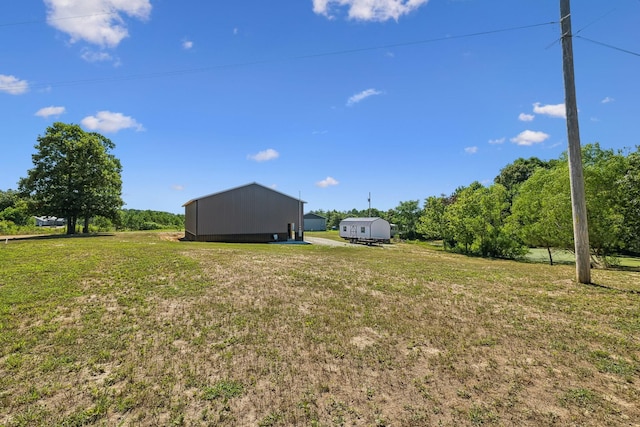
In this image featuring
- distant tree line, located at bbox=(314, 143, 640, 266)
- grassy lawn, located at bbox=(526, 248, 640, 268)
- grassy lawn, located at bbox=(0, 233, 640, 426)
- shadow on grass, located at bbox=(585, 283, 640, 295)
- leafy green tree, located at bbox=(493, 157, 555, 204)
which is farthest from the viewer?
leafy green tree, located at bbox=(493, 157, 555, 204)

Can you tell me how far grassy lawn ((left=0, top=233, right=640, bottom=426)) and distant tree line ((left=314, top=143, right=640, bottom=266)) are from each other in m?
9.55

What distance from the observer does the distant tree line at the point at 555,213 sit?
15914mm

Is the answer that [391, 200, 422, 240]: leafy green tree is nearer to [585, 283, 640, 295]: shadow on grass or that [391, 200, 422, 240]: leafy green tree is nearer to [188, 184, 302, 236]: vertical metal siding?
[188, 184, 302, 236]: vertical metal siding

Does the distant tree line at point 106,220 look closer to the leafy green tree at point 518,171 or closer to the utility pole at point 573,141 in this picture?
the utility pole at point 573,141

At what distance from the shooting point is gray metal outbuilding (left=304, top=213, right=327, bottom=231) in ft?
211

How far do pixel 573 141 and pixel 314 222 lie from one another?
57.0 meters

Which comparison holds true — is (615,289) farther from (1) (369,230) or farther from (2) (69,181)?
(2) (69,181)

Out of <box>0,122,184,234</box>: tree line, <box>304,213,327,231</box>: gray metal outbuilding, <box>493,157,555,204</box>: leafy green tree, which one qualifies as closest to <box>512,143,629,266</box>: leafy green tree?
<box>493,157,555,204</box>: leafy green tree

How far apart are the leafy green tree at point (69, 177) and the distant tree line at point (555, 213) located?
109 ft

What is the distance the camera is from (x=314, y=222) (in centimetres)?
6506

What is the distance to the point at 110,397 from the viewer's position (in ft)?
12.0

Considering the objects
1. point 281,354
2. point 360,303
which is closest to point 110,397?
point 281,354

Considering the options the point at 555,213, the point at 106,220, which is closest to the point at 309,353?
the point at 555,213

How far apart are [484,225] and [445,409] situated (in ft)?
85.0
